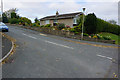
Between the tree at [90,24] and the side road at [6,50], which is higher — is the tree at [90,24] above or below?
above

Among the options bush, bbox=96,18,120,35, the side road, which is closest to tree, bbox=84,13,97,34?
bush, bbox=96,18,120,35

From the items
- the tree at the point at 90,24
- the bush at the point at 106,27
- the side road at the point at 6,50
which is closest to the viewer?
the side road at the point at 6,50

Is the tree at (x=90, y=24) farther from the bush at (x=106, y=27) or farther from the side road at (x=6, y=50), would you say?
the side road at (x=6, y=50)

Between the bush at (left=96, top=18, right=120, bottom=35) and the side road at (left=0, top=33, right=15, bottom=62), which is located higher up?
the bush at (left=96, top=18, right=120, bottom=35)

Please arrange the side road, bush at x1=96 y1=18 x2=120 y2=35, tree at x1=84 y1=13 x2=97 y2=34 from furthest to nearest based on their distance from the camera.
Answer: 1. bush at x1=96 y1=18 x2=120 y2=35
2. tree at x1=84 y1=13 x2=97 y2=34
3. the side road

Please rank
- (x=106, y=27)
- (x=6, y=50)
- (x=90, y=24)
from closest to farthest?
(x=6, y=50)
(x=90, y=24)
(x=106, y=27)

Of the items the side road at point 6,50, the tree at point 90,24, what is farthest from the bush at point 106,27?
the side road at point 6,50

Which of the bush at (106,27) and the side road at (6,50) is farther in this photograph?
the bush at (106,27)

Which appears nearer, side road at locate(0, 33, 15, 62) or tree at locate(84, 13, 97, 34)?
side road at locate(0, 33, 15, 62)

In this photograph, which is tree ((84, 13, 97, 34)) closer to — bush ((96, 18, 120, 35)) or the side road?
bush ((96, 18, 120, 35))

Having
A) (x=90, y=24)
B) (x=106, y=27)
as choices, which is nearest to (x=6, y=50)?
(x=90, y=24)

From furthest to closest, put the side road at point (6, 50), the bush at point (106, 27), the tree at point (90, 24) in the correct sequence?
the bush at point (106, 27), the tree at point (90, 24), the side road at point (6, 50)

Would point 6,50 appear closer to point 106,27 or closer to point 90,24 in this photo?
point 90,24

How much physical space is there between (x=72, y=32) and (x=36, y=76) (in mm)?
14653
